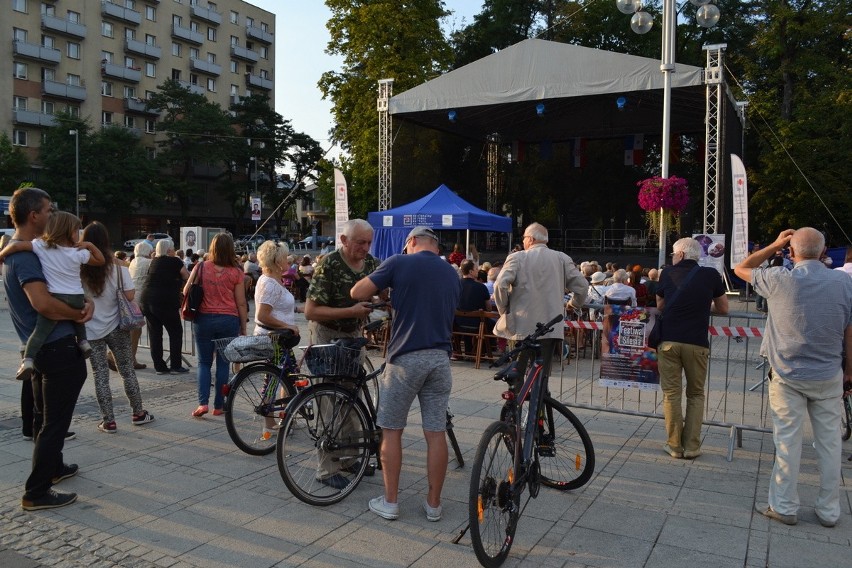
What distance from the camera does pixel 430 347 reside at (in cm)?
383

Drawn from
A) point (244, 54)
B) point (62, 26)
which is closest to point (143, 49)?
point (62, 26)

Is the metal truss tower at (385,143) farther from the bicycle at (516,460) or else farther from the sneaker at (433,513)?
the sneaker at (433,513)

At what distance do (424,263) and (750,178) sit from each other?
28.5 meters

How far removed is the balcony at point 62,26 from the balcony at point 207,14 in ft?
34.8

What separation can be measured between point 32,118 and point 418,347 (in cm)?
5229

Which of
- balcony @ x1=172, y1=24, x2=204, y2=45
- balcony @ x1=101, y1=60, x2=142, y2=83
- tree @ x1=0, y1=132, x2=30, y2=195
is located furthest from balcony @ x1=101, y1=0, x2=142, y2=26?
tree @ x1=0, y1=132, x2=30, y2=195

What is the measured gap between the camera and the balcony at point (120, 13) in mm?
51531

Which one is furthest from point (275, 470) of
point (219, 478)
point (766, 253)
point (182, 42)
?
point (182, 42)

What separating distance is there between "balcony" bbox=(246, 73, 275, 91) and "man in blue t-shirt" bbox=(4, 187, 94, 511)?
63962 mm

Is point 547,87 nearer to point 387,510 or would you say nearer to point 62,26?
point 387,510

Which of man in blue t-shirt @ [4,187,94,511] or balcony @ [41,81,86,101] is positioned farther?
balcony @ [41,81,86,101]

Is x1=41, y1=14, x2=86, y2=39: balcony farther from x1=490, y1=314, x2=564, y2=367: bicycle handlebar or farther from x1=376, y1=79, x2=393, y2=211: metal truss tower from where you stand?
x1=490, y1=314, x2=564, y2=367: bicycle handlebar

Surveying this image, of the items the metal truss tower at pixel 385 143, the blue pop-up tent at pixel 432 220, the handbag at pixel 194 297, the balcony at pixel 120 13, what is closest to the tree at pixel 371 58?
the metal truss tower at pixel 385 143

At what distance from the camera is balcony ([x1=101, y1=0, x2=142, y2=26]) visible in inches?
2029
